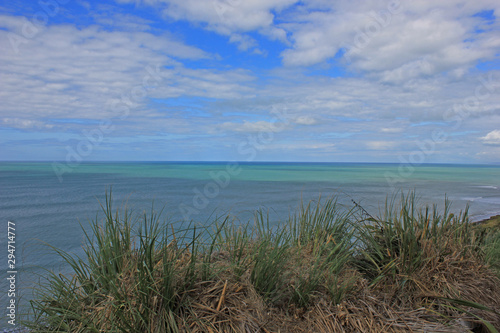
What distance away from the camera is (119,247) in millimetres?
→ 3141

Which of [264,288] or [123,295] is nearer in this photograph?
[123,295]

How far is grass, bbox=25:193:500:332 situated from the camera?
9.00 feet

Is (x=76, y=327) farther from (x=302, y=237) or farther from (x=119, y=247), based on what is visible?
(x=302, y=237)

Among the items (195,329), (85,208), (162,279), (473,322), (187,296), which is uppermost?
(162,279)

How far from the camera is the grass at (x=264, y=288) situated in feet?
9.00

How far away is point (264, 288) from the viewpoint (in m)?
3.16

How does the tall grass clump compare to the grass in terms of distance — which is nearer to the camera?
the tall grass clump

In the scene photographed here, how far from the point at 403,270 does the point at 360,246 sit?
2.04 feet

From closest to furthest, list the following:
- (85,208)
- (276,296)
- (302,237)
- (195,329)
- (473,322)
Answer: (195,329), (276,296), (473,322), (302,237), (85,208)

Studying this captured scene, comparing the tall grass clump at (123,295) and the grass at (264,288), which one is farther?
the grass at (264,288)

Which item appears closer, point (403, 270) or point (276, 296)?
point (276, 296)

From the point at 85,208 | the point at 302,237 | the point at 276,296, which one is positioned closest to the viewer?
the point at 276,296

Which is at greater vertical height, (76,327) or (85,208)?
(76,327)

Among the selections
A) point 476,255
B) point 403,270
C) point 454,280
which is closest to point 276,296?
point 403,270
